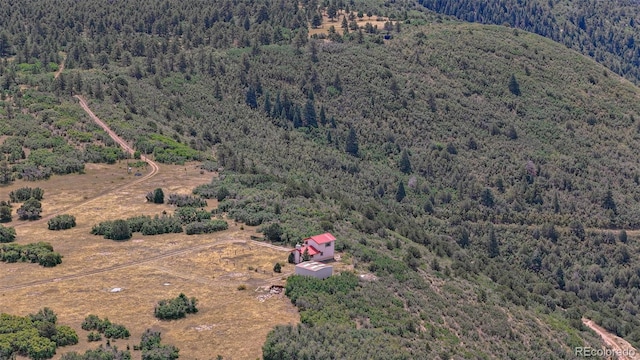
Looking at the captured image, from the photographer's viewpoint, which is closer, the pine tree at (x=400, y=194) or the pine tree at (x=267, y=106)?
the pine tree at (x=400, y=194)

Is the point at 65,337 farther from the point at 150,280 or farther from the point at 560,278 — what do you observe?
the point at 560,278

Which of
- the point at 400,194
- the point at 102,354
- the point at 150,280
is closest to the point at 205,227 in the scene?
the point at 150,280

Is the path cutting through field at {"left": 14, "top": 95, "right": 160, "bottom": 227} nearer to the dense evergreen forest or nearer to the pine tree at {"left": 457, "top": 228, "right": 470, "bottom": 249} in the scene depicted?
the dense evergreen forest

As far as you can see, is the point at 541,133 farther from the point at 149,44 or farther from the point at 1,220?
the point at 1,220

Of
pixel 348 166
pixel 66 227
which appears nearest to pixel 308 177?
pixel 348 166

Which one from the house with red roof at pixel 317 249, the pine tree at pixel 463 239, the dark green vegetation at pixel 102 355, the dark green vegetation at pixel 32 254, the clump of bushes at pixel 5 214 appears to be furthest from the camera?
the pine tree at pixel 463 239

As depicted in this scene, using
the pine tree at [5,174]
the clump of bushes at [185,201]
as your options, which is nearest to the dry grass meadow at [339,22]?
the pine tree at [5,174]

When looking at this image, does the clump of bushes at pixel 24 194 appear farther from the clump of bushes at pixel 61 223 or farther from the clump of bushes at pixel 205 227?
the clump of bushes at pixel 205 227
